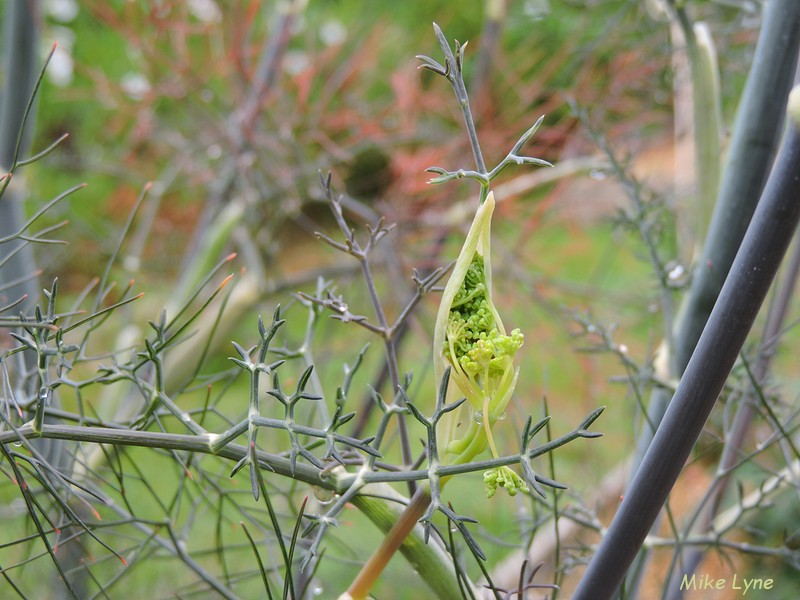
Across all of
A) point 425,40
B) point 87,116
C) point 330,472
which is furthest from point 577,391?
point 87,116

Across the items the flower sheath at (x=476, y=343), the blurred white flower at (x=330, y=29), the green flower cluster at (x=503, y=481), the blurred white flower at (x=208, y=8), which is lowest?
the green flower cluster at (x=503, y=481)

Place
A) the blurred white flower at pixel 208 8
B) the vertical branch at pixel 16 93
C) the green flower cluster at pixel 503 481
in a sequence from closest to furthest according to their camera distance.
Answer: the green flower cluster at pixel 503 481
the vertical branch at pixel 16 93
the blurred white flower at pixel 208 8

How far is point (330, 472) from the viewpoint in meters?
0.21

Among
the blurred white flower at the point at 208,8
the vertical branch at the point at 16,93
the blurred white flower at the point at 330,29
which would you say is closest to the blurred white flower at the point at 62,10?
the blurred white flower at the point at 330,29

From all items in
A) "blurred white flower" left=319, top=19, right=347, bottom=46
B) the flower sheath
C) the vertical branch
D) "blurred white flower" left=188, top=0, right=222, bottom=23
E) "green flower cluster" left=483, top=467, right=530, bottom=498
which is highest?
"blurred white flower" left=319, top=19, right=347, bottom=46

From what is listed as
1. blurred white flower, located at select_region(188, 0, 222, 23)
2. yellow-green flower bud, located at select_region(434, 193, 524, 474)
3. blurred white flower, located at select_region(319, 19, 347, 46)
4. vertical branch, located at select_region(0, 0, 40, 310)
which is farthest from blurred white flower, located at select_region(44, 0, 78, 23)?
yellow-green flower bud, located at select_region(434, 193, 524, 474)

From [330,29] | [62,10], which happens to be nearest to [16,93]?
[330,29]

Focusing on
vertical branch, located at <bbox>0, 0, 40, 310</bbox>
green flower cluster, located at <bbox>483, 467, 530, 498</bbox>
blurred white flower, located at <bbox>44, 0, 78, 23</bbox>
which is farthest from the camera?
blurred white flower, located at <bbox>44, 0, 78, 23</bbox>

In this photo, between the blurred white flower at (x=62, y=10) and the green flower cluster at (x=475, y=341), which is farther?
the blurred white flower at (x=62, y=10)

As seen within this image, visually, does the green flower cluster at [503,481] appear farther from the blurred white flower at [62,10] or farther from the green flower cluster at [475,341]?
the blurred white flower at [62,10]

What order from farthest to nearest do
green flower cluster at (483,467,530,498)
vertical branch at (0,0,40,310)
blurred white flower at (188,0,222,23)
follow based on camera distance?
1. blurred white flower at (188,0,222,23)
2. vertical branch at (0,0,40,310)
3. green flower cluster at (483,467,530,498)

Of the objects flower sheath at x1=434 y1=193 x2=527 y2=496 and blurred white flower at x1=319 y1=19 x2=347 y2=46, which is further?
blurred white flower at x1=319 y1=19 x2=347 y2=46

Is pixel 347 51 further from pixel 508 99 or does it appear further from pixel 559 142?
pixel 559 142

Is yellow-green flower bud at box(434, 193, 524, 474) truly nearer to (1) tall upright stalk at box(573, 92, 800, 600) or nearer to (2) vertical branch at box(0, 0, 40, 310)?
(1) tall upright stalk at box(573, 92, 800, 600)
